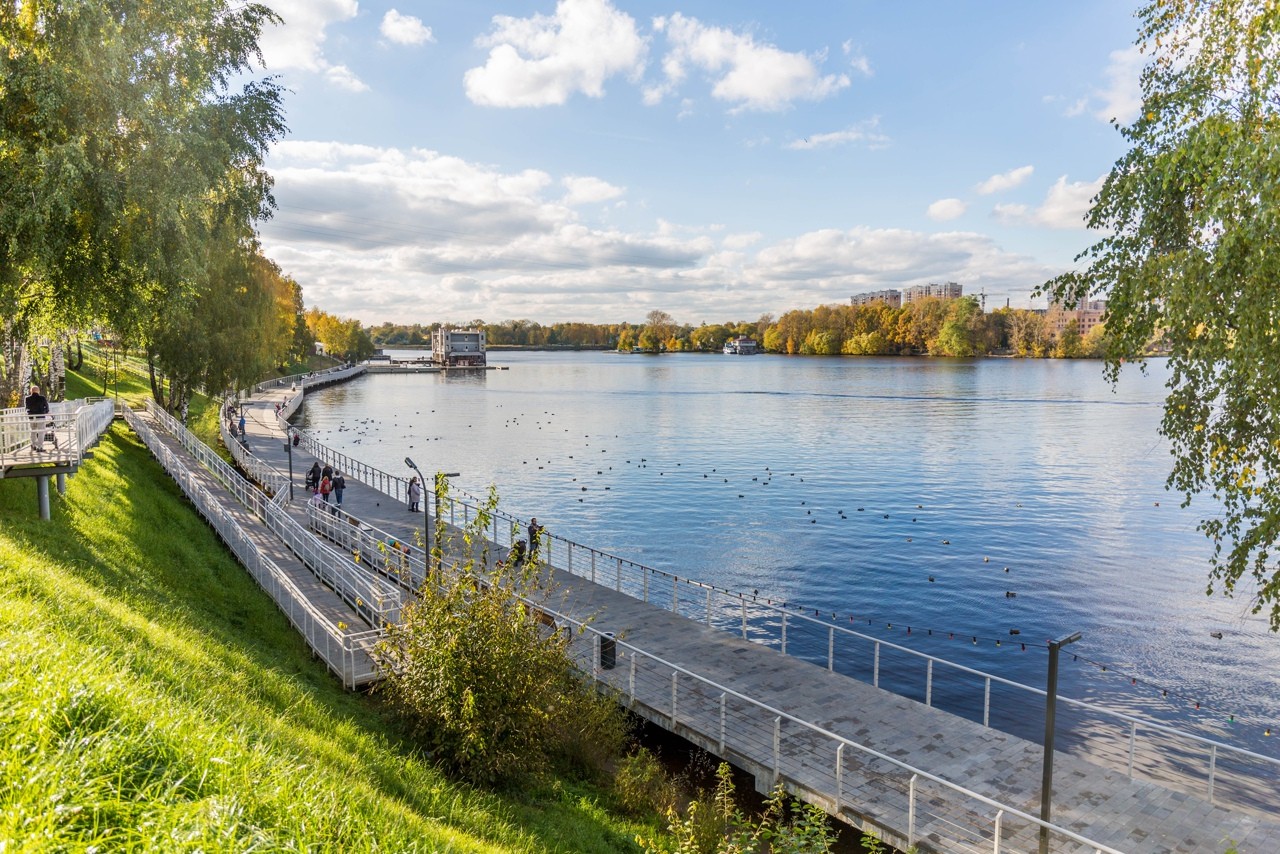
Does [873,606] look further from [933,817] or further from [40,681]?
[40,681]

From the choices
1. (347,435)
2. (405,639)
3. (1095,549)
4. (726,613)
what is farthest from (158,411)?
(1095,549)

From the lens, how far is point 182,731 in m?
5.37

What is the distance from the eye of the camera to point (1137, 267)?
453 inches

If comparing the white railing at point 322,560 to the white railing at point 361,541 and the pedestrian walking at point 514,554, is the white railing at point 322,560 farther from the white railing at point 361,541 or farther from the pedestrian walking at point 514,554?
the pedestrian walking at point 514,554

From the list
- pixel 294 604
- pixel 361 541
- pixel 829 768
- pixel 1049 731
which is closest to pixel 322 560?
pixel 294 604

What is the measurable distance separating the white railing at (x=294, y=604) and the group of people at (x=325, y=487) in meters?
4.59

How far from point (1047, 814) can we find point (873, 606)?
15778 mm

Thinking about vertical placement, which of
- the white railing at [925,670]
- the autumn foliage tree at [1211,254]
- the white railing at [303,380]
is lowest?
the white railing at [925,670]

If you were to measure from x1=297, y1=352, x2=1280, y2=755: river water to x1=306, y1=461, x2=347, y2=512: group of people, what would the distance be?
29.5 feet

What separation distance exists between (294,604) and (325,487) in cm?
1502

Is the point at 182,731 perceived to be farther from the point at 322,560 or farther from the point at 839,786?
the point at 322,560

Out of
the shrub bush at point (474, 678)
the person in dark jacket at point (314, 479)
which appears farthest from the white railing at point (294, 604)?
the person in dark jacket at point (314, 479)

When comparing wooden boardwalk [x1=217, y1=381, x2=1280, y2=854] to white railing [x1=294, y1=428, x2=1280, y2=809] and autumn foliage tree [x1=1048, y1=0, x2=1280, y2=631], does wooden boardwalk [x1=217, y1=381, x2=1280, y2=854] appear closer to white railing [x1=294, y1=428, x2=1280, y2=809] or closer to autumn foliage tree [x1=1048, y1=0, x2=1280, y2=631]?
white railing [x1=294, y1=428, x2=1280, y2=809]

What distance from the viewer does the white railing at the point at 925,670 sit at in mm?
12680
